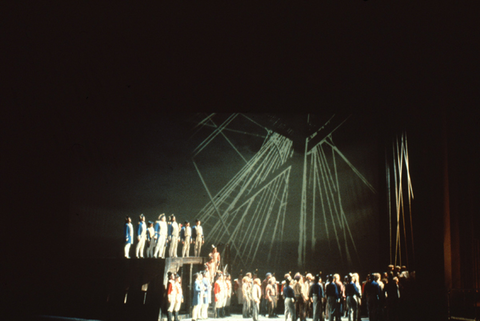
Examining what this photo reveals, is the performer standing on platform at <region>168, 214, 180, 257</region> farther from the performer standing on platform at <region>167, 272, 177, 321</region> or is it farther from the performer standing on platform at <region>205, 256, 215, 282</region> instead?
the performer standing on platform at <region>167, 272, 177, 321</region>

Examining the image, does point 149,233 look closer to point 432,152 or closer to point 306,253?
point 306,253

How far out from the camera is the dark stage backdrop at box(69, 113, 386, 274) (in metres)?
11.2

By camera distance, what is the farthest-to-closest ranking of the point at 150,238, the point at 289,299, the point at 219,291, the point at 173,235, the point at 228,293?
the point at 228,293 → the point at 173,235 → the point at 219,291 → the point at 150,238 → the point at 289,299

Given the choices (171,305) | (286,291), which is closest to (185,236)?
(171,305)

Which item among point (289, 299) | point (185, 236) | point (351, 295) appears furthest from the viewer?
point (185, 236)

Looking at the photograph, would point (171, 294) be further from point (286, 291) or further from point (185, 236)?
point (286, 291)

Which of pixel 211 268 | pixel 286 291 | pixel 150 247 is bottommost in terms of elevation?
pixel 286 291

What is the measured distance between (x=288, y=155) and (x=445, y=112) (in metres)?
5.19

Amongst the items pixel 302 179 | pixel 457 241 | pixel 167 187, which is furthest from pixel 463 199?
pixel 167 187

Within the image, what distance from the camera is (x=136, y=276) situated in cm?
866

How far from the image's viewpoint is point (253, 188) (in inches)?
508

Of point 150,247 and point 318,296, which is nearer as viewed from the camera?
point 318,296

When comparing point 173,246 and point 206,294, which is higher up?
point 173,246

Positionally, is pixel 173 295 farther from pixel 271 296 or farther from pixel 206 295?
pixel 271 296
